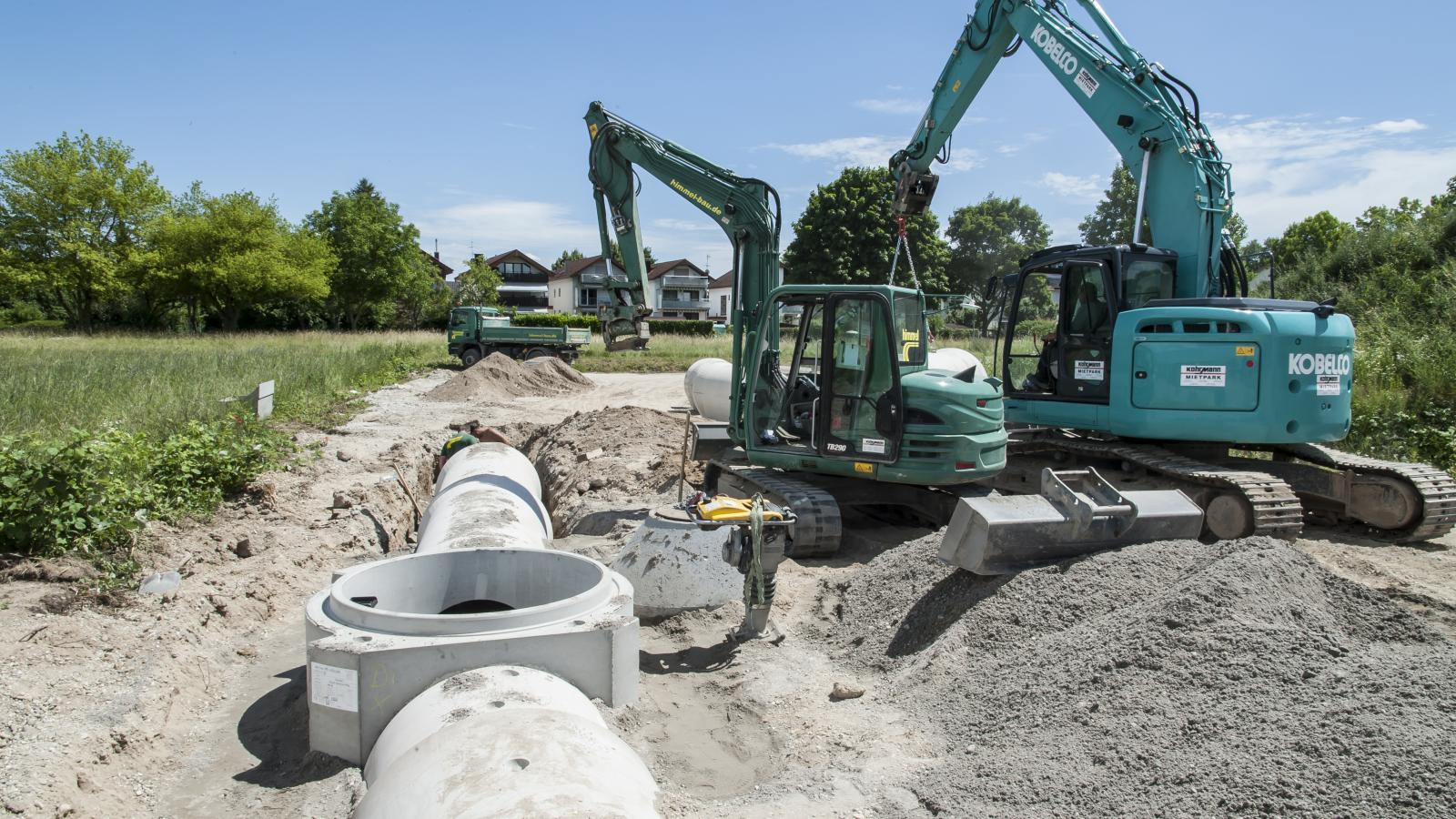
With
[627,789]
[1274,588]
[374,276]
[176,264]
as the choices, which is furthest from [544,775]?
[374,276]

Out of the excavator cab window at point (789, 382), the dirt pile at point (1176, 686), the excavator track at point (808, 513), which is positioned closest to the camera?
the dirt pile at point (1176, 686)

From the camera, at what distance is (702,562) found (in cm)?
615

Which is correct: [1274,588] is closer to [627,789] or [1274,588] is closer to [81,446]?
[627,789]

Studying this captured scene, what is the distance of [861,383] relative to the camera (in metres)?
7.97

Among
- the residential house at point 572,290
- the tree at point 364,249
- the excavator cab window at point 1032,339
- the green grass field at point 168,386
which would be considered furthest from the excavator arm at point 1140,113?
the residential house at point 572,290

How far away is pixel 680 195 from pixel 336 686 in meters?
7.41

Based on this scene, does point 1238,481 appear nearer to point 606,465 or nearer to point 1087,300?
point 1087,300

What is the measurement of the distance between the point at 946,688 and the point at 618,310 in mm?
6311

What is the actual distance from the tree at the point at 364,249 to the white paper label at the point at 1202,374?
177ft

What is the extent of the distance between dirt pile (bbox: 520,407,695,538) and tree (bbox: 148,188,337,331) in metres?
37.1

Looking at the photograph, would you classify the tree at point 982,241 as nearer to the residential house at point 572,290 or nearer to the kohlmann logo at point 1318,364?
the residential house at point 572,290

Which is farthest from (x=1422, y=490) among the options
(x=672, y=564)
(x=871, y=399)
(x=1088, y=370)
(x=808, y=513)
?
(x=672, y=564)

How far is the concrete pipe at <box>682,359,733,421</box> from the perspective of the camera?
48.1 ft

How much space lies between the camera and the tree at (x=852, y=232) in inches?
1859
